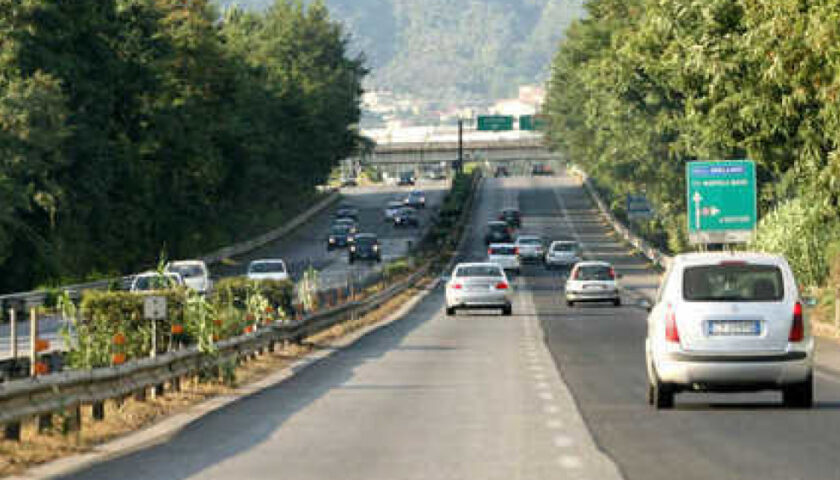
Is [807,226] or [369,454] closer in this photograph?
[369,454]

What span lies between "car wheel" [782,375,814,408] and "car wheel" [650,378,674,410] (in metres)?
1.23

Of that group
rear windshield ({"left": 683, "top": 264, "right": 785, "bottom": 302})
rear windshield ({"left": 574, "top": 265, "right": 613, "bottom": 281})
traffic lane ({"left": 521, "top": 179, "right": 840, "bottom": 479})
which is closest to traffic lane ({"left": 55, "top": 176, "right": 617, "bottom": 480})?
traffic lane ({"left": 521, "top": 179, "right": 840, "bottom": 479})

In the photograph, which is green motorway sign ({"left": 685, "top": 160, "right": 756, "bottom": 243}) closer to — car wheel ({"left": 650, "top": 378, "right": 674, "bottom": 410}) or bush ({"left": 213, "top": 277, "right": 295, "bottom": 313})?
bush ({"left": 213, "top": 277, "right": 295, "bottom": 313})

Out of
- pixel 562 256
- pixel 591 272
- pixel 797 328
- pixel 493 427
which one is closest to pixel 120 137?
pixel 562 256

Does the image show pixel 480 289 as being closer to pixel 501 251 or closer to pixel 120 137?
pixel 501 251

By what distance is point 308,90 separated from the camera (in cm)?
15450

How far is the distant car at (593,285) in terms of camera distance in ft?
194

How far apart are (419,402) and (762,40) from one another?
12428 millimetres

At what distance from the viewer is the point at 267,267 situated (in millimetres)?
69438

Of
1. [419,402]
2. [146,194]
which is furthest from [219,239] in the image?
[419,402]

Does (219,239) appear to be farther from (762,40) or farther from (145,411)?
(145,411)

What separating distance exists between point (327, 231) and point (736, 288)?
11573 cm

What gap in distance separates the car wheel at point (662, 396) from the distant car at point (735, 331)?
0.17 m

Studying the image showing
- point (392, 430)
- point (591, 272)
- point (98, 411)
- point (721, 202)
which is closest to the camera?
point (392, 430)
